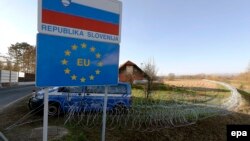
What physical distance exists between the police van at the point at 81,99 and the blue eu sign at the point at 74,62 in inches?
210

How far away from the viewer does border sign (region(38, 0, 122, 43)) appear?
3613mm

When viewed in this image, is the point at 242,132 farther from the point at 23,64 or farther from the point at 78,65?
the point at 23,64

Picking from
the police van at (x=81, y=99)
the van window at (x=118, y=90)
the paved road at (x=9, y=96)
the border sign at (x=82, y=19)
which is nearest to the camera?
the border sign at (x=82, y=19)

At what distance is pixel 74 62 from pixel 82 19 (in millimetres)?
737

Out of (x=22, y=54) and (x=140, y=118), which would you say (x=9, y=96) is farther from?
(x=22, y=54)

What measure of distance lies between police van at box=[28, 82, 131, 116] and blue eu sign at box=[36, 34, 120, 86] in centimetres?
534

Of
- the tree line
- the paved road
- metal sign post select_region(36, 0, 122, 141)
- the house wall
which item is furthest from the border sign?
the tree line

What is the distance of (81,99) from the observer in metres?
10.0

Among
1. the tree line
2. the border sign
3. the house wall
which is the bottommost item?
the house wall

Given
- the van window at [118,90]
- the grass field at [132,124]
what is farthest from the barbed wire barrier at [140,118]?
the van window at [118,90]

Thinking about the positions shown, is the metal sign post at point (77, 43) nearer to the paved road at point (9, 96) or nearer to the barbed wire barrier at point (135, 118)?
the barbed wire barrier at point (135, 118)

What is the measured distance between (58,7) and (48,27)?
0.36 meters

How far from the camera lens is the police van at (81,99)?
9.80 m

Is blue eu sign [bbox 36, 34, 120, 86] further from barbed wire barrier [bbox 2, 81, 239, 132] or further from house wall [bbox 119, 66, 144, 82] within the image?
house wall [bbox 119, 66, 144, 82]
